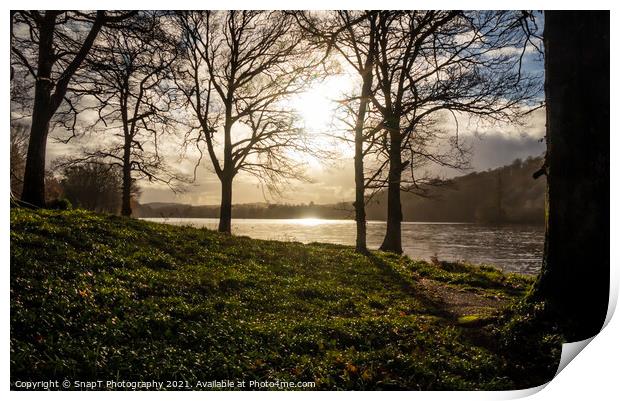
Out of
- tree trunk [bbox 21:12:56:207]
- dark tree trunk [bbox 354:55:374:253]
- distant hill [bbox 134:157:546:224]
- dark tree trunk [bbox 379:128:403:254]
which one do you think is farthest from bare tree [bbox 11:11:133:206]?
dark tree trunk [bbox 379:128:403:254]

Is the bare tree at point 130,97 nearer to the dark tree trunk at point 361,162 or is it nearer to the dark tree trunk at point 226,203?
the dark tree trunk at point 226,203

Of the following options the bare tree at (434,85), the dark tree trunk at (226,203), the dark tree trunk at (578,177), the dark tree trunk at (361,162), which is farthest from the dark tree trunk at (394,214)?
the dark tree trunk at (578,177)

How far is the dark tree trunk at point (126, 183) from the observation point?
7.61 m

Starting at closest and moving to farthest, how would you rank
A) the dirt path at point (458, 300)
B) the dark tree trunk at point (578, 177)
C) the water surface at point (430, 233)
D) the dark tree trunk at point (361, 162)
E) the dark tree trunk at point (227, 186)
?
the dark tree trunk at point (578, 177) < the dirt path at point (458, 300) < the water surface at point (430, 233) < the dark tree trunk at point (361, 162) < the dark tree trunk at point (227, 186)

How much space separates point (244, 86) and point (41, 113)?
624 centimetres

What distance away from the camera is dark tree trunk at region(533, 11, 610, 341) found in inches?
195

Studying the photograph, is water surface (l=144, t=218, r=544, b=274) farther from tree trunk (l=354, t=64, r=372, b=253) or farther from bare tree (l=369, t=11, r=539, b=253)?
bare tree (l=369, t=11, r=539, b=253)

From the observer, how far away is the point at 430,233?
1398 cm

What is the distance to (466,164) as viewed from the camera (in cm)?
854

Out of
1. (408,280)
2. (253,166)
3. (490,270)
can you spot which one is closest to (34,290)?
(408,280)

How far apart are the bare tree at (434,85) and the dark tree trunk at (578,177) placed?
1609 mm
